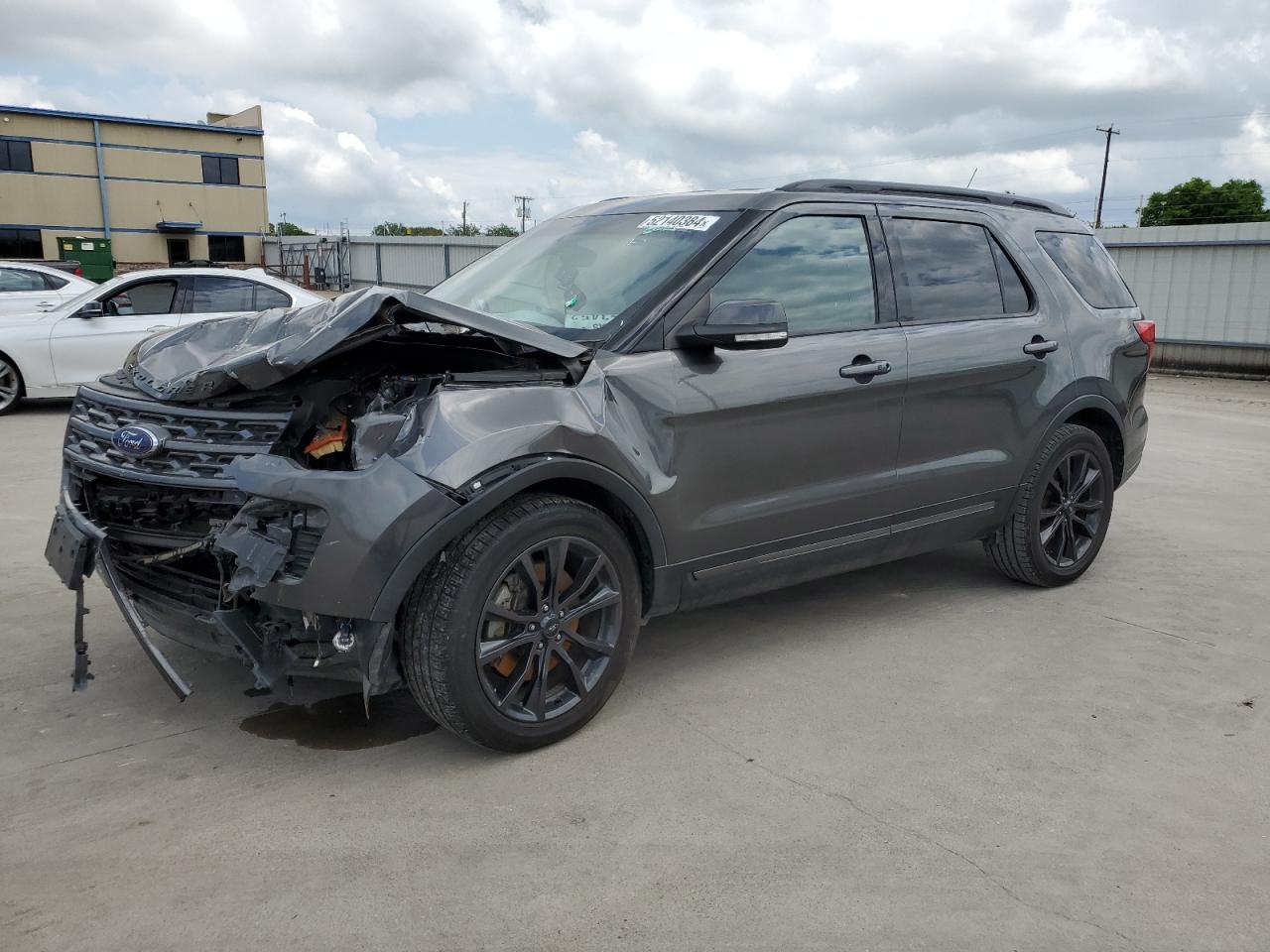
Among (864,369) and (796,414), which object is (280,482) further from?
(864,369)

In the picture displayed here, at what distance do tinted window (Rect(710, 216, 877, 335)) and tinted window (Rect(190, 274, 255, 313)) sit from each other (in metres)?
7.94

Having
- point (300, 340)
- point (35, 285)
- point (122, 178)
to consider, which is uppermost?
point (122, 178)

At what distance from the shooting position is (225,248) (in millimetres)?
46656

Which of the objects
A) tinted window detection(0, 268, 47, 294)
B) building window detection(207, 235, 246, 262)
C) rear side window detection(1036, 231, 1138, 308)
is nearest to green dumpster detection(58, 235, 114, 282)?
building window detection(207, 235, 246, 262)

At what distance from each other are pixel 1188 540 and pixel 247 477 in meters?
5.56

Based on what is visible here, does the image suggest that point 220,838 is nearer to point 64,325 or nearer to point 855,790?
point 855,790

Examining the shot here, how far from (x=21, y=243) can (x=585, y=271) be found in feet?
151

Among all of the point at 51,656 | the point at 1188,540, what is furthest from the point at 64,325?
the point at 1188,540

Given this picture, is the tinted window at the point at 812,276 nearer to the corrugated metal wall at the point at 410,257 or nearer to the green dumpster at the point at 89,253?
the corrugated metal wall at the point at 410,257

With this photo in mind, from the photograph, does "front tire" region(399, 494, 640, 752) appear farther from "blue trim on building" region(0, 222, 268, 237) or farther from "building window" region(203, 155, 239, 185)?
"building window" region(203, 155, 239, 185)

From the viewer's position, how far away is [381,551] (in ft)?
9.98

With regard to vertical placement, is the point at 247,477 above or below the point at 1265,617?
above

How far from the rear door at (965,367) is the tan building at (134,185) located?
43.6 m

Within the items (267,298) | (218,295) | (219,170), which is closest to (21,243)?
(219,170)
